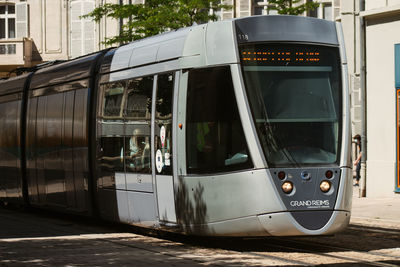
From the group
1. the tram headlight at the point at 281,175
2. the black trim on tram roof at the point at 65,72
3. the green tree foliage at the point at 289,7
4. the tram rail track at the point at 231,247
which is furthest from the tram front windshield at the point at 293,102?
the green tree foliage at the point at 289,7

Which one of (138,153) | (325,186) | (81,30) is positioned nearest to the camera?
(325,186)

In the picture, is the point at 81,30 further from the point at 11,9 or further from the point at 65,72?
the point at 65,72

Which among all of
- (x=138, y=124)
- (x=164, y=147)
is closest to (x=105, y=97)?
(x=138, y=124)

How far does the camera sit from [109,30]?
41.6m

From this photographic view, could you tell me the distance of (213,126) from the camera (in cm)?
1190

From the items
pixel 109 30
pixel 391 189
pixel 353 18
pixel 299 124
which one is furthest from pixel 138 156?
pixel 109 30

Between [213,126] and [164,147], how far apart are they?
42.4 inches

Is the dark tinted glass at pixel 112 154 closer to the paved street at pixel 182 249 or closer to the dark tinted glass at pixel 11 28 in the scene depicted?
the paved street at pixel 182 249

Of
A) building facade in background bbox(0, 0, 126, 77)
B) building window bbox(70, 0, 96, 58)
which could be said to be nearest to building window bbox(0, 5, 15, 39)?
building facade in background bbox(0, 0, 126, 77)

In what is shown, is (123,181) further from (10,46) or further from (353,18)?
(10,46)

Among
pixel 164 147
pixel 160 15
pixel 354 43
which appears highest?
pixel 160 15

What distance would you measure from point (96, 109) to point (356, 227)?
4.69 m

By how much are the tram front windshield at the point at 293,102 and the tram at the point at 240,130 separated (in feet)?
0.04

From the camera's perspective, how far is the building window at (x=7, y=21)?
4422 centimetres
